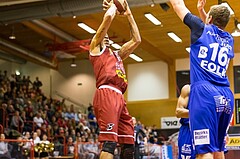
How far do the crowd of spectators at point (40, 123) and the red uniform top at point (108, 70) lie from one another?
7.97 m

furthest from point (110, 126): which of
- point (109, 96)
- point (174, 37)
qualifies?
point (174, 37)

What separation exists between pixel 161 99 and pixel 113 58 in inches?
894

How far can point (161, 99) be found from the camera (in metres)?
28.0

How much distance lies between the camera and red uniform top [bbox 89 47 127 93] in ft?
17.6

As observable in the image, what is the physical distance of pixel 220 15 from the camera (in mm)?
4273

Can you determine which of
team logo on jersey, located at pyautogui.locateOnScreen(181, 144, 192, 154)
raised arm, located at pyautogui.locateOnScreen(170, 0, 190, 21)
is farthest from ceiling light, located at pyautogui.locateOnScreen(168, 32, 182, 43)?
raised arm, located at pyautogui.locateOnScreen(170, 0, 190, 21)

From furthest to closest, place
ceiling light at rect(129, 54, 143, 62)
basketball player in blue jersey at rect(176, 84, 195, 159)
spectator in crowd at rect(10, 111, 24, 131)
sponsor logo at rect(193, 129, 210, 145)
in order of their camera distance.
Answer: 1. ceiling light at rect(129, 54, 143, 62)
2. spectator in crowd at rect(10, 111, 24, 131)
3. basketball player in blue jersey at rect(176, 84, 195, 159)
4. sponsor logo at rect(193, 129, 210, 145)

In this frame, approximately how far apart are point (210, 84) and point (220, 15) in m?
0.65

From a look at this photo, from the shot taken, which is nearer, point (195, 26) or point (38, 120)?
point (195, 26)

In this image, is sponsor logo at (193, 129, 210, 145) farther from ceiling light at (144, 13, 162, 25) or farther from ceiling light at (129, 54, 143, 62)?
ceiling light at (129, 54, 143, 62)

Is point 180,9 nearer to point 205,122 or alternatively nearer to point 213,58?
point 213,58

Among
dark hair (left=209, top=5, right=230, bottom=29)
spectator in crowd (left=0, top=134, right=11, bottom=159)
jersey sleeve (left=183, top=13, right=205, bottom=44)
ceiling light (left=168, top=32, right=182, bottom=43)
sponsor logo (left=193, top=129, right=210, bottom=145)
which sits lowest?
spectator in crowd (left=0, top=134, right=11, bottom=159)

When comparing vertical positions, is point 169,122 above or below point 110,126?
above

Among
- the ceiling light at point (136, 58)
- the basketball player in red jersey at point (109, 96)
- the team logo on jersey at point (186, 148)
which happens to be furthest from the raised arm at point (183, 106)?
the ceiling light at point (136, 58)
